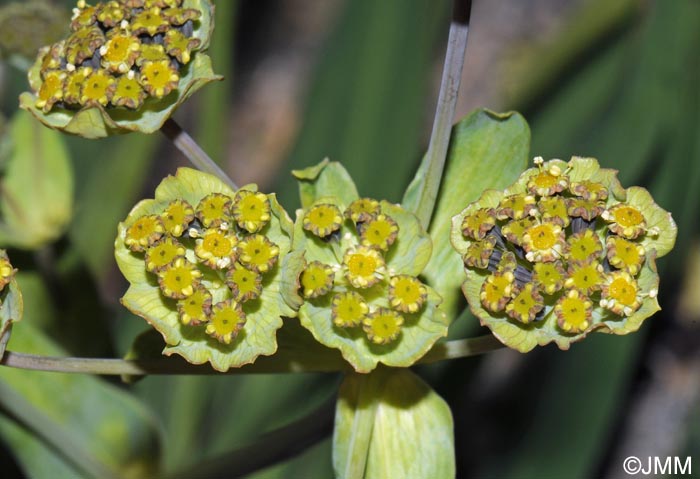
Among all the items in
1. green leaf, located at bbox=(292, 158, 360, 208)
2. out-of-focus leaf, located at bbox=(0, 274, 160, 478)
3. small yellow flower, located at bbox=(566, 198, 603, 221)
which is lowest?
out-of-focus leaf, located at bbox=(0, 274, 160, 478)

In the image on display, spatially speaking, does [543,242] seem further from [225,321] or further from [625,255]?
[225,321]

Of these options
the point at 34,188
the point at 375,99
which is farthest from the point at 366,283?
the point at 375,99

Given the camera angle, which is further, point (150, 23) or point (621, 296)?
point (150, 23)

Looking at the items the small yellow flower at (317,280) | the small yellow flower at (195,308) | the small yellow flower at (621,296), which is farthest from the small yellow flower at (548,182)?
the small yellow flower at (195,308)

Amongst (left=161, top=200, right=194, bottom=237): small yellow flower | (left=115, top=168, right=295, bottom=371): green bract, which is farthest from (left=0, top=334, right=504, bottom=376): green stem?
(left=161, top=200, right=194, bottom=237): small yellow flower

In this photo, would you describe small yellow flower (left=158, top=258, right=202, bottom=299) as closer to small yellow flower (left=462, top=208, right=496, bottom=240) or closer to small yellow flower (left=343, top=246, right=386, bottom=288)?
small yellow flower (left=343, top=246, right=386, bottom=288)

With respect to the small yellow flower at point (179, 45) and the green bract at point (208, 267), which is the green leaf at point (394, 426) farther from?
the small yellow flower at point (179, 45)
